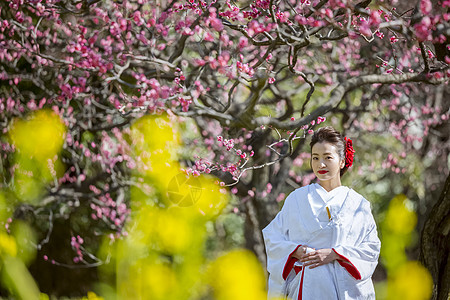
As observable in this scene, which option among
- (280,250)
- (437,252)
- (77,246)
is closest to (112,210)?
→ (77,246)

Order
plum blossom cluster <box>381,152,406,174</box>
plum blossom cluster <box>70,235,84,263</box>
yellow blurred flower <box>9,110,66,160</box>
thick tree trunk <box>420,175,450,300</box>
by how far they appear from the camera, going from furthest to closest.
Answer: plum blossom cluster <box>381,152,406,174</box>, plum blossom cluster <box>70,235,84,263</box>, yellow blurred flower <box>9,110,66,160</box>, thick tree trunk <box>420,175,450,300</box>

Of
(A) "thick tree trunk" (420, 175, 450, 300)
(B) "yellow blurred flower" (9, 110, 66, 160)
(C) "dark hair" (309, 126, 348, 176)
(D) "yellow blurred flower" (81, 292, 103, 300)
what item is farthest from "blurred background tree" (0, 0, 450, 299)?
(C) "dark hair" (309, 126, 348, 176)

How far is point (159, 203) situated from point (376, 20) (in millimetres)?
5039

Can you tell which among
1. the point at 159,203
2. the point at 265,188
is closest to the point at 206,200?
the point at 159,203

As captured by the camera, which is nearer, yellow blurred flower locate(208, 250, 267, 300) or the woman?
the woman

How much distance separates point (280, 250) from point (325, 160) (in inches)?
20.8

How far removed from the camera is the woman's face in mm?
3105

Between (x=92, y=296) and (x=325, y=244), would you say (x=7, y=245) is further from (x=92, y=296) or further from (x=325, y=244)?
(x=325, y=244)

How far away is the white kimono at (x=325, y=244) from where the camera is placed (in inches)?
118

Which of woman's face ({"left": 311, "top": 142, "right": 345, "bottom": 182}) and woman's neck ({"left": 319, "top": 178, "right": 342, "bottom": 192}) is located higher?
woman's face ({"left": 311, "top": 142, "right": 345, "bottom": 182})

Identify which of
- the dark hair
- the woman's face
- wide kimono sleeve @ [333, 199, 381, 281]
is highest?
the dark hair

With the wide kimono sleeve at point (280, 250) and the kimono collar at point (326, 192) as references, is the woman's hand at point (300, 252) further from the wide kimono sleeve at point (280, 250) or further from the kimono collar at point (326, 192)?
the kimono collar at point (326, 192)

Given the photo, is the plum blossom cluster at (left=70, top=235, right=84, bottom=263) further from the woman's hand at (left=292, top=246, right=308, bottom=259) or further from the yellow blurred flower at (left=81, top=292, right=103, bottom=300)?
the woman's hand at (left=292, top=246, right=308, bottom=259)

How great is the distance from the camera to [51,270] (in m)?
8.11
